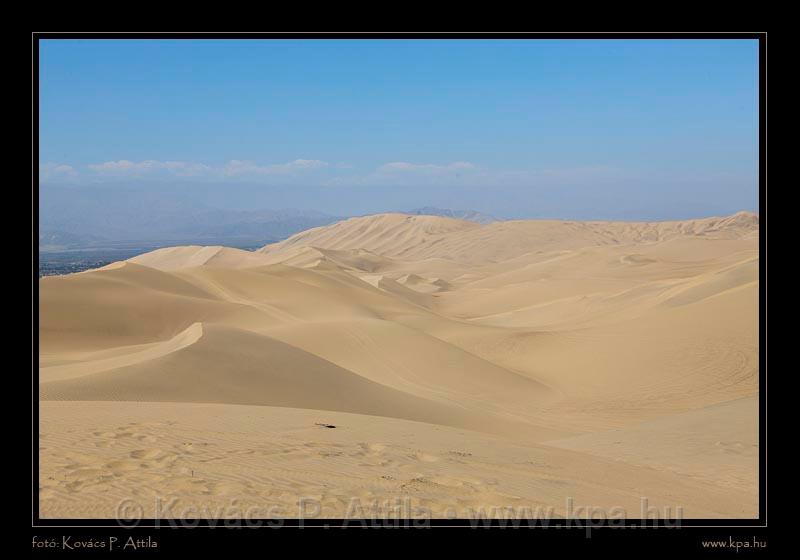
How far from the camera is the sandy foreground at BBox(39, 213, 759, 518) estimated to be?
20.9ft

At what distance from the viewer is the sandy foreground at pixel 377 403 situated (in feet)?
20.9

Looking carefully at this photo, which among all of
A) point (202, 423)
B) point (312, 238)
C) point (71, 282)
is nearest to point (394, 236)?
point (312, 238)

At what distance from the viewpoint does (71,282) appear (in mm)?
24078

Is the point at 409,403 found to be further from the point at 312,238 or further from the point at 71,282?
the point at 312,238

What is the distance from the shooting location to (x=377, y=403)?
42.4ft

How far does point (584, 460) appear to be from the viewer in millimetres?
8656
